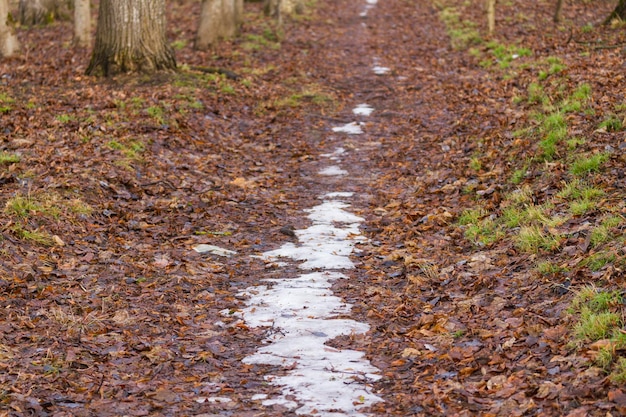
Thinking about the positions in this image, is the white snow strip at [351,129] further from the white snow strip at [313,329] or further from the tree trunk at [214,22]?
the tree trunk at [214,22]

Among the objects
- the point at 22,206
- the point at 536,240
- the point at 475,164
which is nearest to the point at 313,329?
the point at 536,240

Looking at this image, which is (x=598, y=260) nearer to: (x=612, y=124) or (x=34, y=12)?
(x=612, y=124)

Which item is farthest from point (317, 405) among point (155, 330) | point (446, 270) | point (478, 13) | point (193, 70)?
point (478, 13)

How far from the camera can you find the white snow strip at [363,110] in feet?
52.1

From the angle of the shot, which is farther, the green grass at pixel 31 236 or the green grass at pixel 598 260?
the green grass at pixel 31 236

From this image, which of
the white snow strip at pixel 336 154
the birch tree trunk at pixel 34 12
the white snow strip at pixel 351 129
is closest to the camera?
the white snow strip at pixel 336 154

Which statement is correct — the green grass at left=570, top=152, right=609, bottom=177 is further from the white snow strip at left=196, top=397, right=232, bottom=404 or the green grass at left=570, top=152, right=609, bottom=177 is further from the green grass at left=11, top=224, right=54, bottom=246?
the green grass at left=11, top=224, right=54, bottom=246

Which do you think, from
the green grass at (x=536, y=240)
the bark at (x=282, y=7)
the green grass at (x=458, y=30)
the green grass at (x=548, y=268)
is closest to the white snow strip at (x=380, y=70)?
the green grass at (x=458, y=30)

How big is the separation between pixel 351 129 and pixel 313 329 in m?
8.78

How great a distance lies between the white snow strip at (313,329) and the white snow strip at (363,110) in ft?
23.0

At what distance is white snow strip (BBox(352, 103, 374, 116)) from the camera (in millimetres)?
15891

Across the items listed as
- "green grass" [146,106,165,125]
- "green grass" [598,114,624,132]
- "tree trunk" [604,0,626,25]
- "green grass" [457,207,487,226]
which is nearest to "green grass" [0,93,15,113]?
"green grass" [146,106,165,125]

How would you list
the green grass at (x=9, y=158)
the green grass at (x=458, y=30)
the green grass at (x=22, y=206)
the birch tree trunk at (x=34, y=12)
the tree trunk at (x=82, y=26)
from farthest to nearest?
the birch tree trunk at (x=34, y=12) < the green grass at (x=458, y=30) < the tree trunk at (x=82, y=26) < the green grass at (x=9, y=158) < the green grass at (x=22, y=206)

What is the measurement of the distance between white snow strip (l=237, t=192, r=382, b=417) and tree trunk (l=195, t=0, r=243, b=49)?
511 inches
